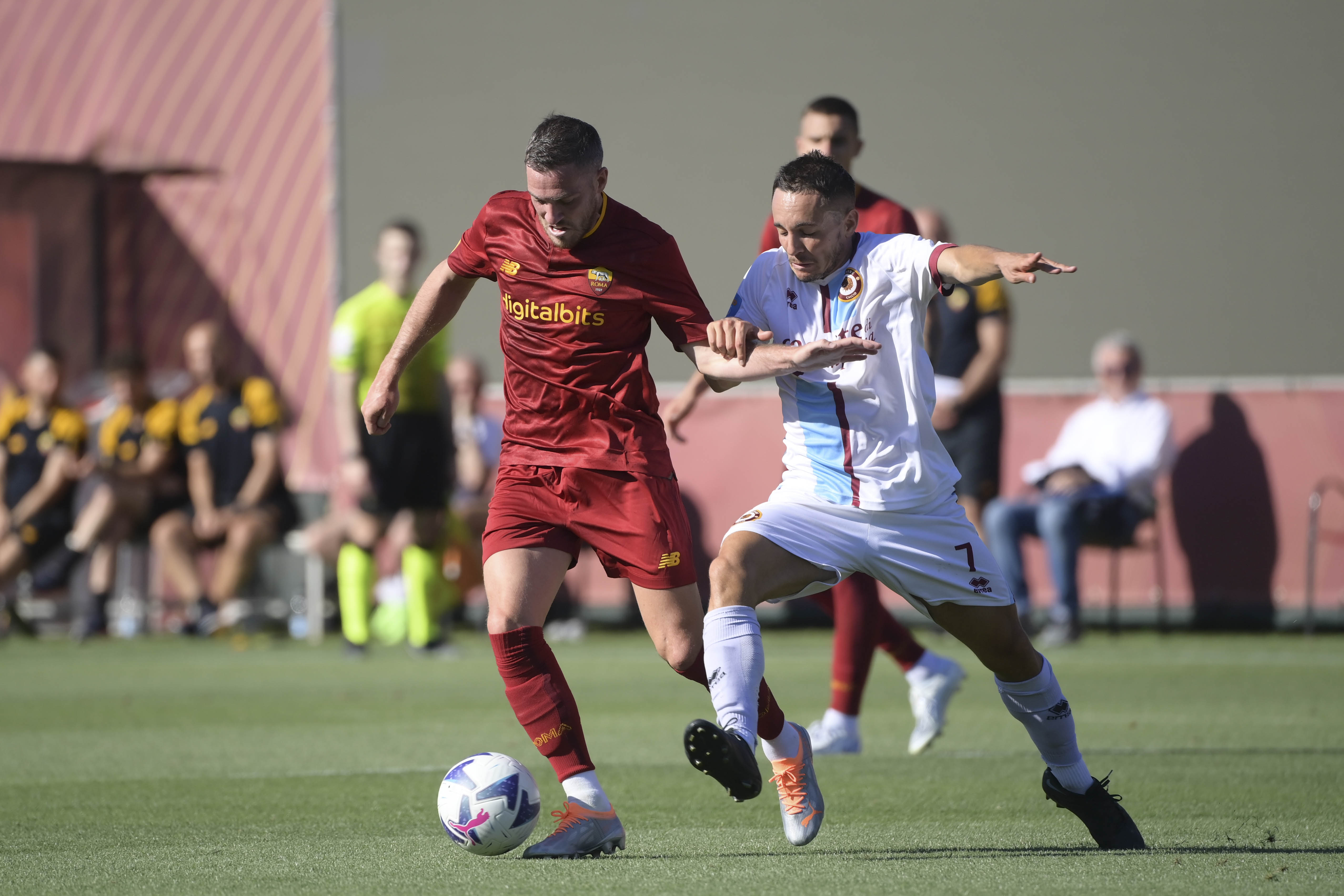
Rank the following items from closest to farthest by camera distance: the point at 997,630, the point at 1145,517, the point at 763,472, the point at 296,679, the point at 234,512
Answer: the point at 997,630, the point at 296,679, the point at 1145,517, the point at 763,472, the point at 234,512

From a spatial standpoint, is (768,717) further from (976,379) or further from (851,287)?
(976,379)

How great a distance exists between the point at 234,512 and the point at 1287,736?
930cm

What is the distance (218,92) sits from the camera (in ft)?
58.3

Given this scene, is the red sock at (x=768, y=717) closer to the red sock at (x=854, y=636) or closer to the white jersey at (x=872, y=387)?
the white jersey at (x=872, y=387)

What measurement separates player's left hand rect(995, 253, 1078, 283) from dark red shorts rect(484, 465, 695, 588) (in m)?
1.15

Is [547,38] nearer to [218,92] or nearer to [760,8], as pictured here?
[760,8]

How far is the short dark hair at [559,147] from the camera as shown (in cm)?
484

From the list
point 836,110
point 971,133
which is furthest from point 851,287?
point 971,133

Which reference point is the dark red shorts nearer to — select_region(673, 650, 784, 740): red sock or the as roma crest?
select_region(673, 650, 784, 740): red sock

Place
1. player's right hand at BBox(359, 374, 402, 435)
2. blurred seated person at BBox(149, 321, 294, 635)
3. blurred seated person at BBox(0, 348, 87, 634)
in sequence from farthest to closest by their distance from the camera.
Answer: blurred seated person at BBox(0, 348, 87, 634)
blurred seated person at BBox(149, 321, 294, 635)
player's right hand at BBox(359, 374, 402, 435)

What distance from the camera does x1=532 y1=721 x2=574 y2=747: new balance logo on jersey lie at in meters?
4.95

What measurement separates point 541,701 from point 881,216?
2.59 metres

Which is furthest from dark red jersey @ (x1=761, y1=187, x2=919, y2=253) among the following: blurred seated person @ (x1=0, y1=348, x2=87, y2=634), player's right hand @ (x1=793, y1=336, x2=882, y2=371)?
blurred seated person @ (x1=0, y1=348, x2=87, y2=634)

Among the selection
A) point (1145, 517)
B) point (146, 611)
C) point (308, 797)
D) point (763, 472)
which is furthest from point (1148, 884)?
point (146, 611)
